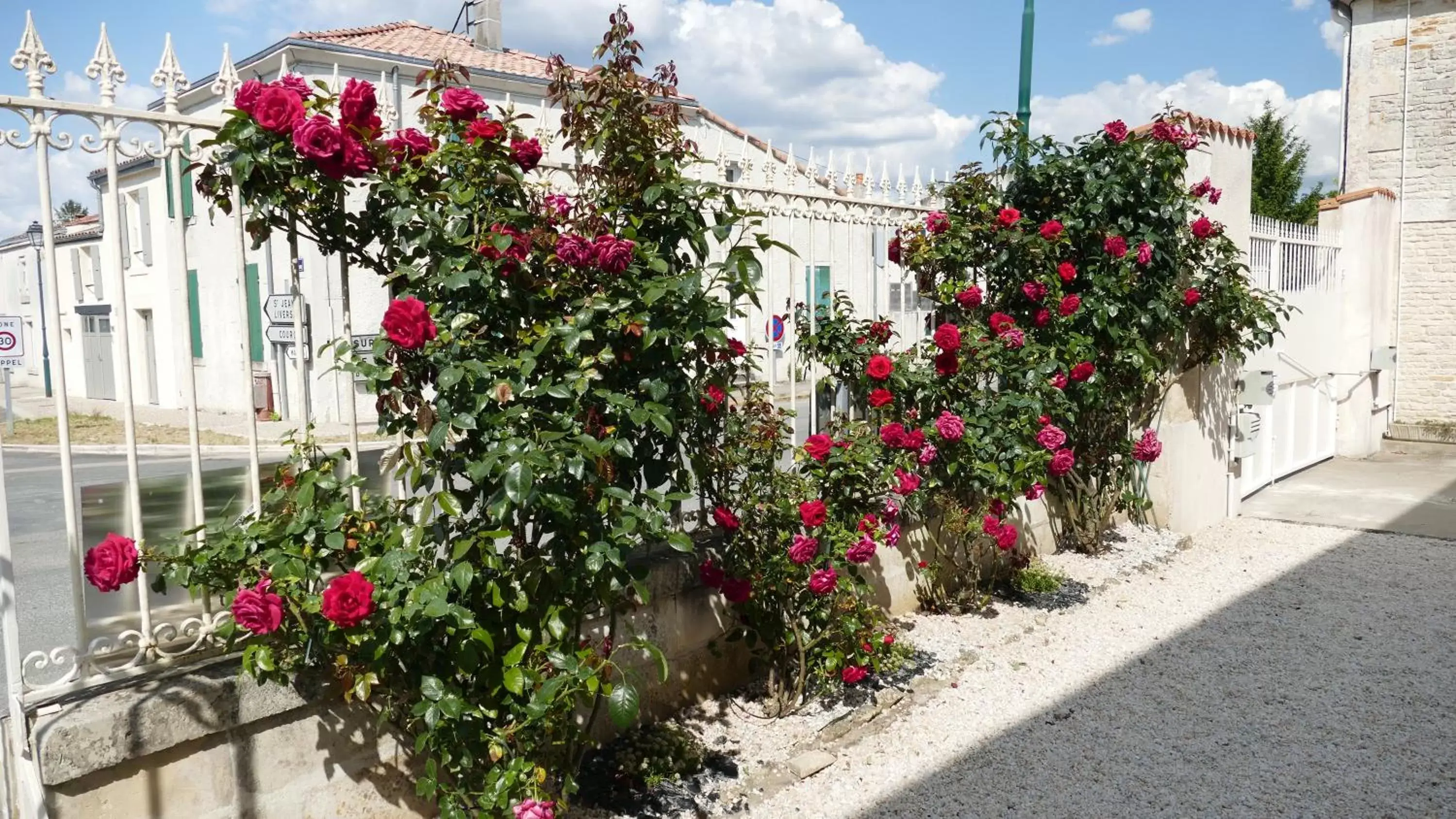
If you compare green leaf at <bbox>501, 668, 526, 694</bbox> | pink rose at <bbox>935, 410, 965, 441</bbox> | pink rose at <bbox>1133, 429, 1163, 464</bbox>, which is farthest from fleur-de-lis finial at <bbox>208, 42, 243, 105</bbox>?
pink rose at <bbox>1133, 429, 1163, 464</bbox>

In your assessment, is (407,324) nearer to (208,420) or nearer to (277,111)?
(277,111)

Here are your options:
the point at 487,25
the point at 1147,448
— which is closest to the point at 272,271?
the point at 1147,448

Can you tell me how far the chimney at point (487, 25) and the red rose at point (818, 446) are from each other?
57.2 ft

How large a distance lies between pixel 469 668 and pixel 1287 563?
18.7 ft

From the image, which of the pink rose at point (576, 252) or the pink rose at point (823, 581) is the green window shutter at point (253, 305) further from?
the pink rose at point (823, 581)

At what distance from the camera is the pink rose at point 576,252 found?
2.70 metres

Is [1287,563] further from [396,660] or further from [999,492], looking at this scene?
[396,660]

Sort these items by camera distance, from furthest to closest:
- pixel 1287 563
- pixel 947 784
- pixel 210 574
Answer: pixel 1287 563 < pixel 947 784 < pixel 210 574

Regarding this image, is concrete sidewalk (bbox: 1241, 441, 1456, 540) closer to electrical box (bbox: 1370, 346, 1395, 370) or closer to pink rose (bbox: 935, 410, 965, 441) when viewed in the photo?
electrical box (bbox: 1370, 346, 1395, 370)

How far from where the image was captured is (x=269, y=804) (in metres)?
2.65

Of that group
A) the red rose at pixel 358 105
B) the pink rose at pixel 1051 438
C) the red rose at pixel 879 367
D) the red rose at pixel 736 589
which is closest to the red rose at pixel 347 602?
the red rose at pixel 358 105

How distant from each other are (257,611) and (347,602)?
206mm

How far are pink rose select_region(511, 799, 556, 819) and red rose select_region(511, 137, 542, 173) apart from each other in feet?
5.72

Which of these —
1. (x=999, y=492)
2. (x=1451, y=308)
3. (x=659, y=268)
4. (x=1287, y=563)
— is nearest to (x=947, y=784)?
(x=999, y=492)
